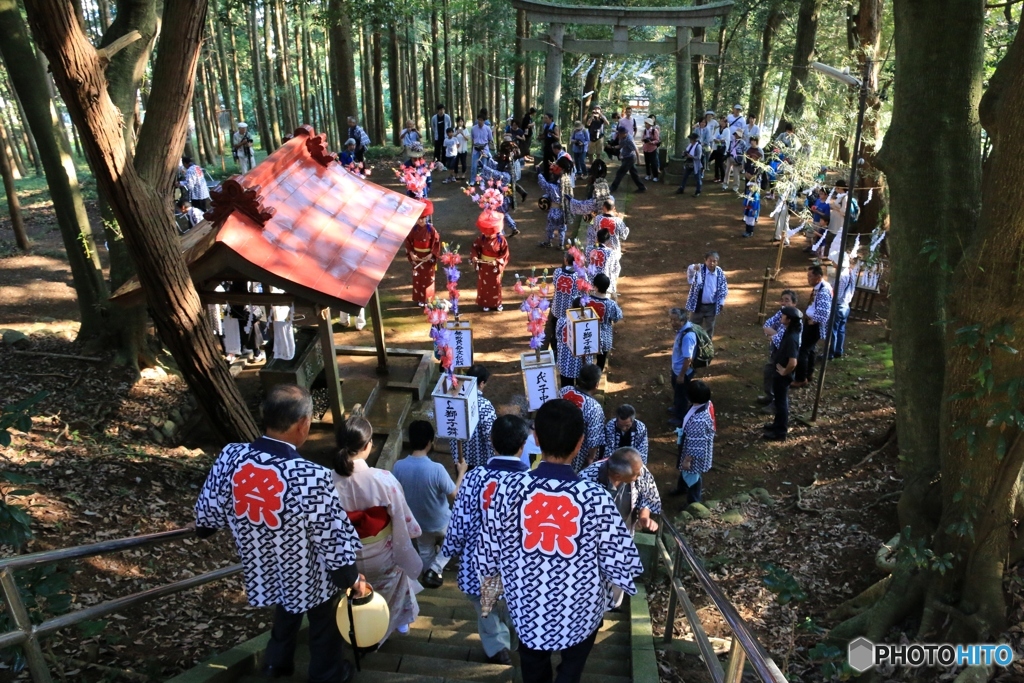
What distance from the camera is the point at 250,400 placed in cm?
864

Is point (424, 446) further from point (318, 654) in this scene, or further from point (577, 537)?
point (577, 537)

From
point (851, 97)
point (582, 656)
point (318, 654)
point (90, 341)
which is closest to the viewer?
point (582, 656)

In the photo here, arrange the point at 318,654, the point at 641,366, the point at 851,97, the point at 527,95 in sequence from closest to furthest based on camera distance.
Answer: the point at 318,654, the point at 641,366, the point at 851,97, the point at 527,95

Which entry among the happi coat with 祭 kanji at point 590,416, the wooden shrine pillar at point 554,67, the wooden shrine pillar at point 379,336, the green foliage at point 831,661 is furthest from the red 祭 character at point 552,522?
the wooden shrine pillar at point 554,67

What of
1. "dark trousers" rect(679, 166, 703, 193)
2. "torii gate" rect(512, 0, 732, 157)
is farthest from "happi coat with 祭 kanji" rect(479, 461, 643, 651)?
"torii gate" rect(512, 0, 732, 157)

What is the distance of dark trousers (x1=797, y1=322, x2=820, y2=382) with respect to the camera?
28.2 feet

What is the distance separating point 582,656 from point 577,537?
0.69 metres

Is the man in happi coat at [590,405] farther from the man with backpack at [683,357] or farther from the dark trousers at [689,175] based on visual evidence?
the dark trousers at [689,175]

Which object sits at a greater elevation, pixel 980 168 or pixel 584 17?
pixel 584 17

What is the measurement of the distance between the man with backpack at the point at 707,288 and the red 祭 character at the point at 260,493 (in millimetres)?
7131

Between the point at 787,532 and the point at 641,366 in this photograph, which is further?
the point at 641,366

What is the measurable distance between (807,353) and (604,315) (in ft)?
8.67

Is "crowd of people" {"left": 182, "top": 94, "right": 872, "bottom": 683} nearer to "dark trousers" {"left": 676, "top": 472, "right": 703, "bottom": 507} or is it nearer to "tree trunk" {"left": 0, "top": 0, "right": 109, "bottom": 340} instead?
"dark trousers" {"left": 676, "top": 472, "right": 703, "bottom": 507}

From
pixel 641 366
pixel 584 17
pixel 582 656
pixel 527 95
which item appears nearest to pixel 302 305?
pixel 582 656
